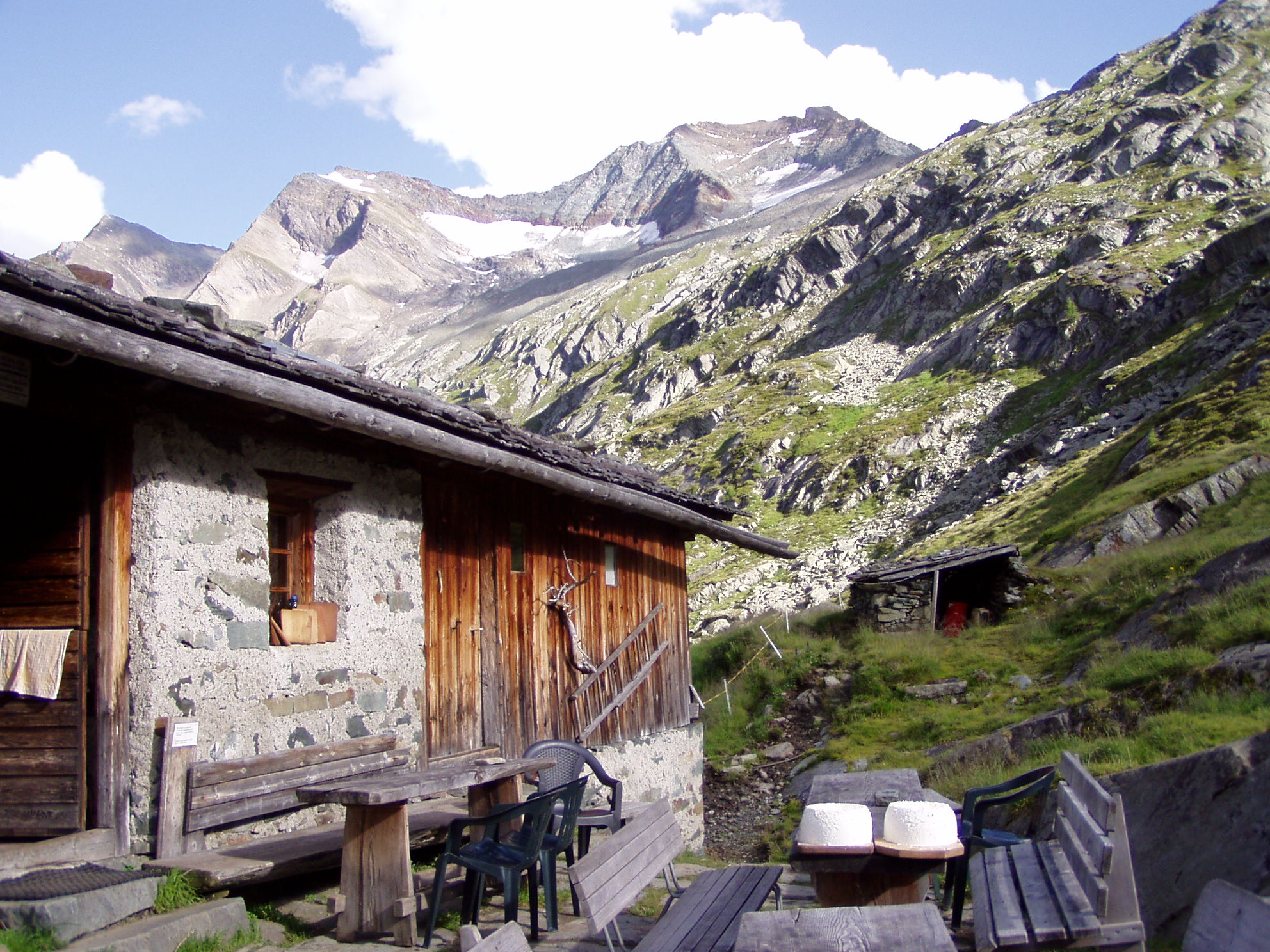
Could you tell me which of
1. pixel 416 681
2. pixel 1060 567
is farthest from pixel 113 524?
pixel 1060 567

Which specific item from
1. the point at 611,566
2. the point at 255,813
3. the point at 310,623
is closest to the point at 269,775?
the point at 255,813

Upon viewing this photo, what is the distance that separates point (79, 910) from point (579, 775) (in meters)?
3.49

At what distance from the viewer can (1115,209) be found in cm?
4766

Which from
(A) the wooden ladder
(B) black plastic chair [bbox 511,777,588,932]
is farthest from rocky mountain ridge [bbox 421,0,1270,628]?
(B) black plastic chair [bbox 511,777,588,932]

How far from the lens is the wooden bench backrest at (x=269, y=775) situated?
4680 mm

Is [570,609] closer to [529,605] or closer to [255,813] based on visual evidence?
[529,605]

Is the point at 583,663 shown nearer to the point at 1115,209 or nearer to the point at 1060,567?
the point at 1060,567

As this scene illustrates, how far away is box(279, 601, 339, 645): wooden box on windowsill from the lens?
17.9ft

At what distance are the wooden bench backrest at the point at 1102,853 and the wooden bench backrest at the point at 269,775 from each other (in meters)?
3.62

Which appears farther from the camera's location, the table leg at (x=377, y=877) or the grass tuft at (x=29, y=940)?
the table leg at (x=377, y=877)

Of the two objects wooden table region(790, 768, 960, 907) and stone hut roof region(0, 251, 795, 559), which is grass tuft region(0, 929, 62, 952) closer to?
stone hut roof region(0, 251, 795, 559)

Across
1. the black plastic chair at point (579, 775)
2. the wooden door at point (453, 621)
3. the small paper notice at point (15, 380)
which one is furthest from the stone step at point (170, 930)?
the small paper notice at point (15, 380)

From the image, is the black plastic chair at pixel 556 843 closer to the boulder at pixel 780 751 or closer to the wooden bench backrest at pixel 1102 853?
the wooden bench backrest at pixel 1102 853

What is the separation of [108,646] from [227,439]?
1.25m
